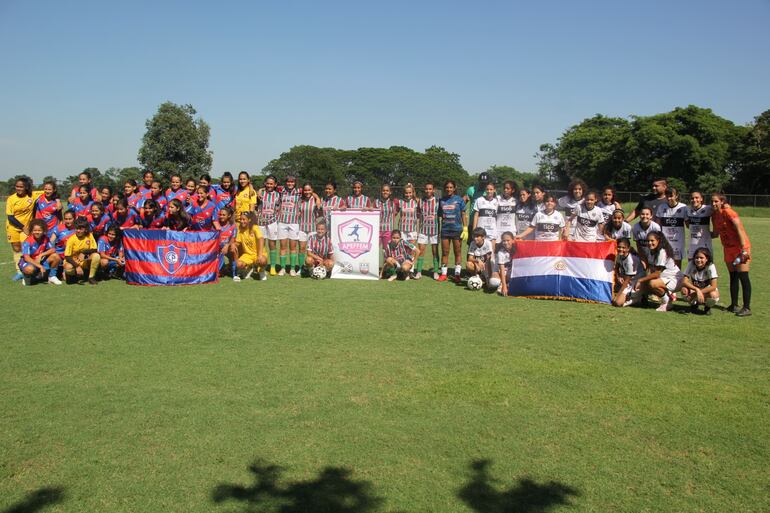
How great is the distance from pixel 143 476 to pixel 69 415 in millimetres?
1139

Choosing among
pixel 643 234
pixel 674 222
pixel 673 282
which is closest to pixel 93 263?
pixel 643 234

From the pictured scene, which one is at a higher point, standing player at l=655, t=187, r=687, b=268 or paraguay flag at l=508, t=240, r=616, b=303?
standing player at l=655, t=187, r=687, b=268

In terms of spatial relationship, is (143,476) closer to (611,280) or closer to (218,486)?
(218,486)

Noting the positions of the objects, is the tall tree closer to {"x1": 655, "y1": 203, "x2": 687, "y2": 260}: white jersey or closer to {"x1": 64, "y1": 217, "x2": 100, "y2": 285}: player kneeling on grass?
{"x1": 64, "y1": 217, "x2": 100, "y2": 285}: player kneeling on grass

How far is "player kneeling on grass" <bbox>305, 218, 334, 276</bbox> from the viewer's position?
10.1 metres

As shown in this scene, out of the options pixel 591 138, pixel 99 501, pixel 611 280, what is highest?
pixel 591 138

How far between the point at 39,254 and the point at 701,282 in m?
9.91

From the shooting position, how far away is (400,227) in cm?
1065

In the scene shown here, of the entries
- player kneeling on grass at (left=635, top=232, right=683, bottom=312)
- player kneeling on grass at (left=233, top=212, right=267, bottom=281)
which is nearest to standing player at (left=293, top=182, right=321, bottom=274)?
player kneeling on grass at (left=233, top=212, right=267, bottom=281)

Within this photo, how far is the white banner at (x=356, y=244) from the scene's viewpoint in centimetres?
998

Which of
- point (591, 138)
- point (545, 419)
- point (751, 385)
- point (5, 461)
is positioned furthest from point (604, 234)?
point (591, 138)

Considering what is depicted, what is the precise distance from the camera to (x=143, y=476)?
313 centimetres

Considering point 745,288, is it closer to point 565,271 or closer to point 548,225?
point 565,271

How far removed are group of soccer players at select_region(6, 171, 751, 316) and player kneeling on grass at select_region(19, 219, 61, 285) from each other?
0.06 ft
